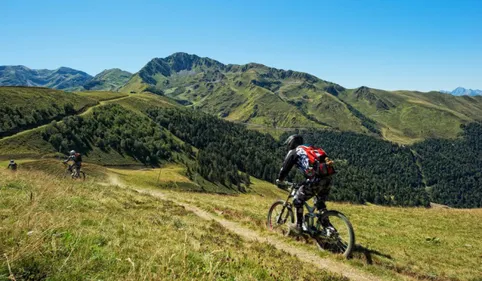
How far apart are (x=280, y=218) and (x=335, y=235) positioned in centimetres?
337

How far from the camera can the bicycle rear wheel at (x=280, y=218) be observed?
13627 millimetres

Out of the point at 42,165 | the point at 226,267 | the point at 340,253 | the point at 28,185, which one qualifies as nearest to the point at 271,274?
the point at 226,267

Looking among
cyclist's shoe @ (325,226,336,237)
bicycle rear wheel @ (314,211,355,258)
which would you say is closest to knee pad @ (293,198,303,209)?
bicycle rear wheel @ (314,211,355,258)

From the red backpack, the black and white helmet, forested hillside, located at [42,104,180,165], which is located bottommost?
forested hillside, located at [42,104,180,165]

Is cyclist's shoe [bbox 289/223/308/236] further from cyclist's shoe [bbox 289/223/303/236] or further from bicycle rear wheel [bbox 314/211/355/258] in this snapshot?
bicycle rear wheel [bbox 314/211/355/258]

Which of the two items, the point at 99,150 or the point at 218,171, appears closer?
the point at 99,150

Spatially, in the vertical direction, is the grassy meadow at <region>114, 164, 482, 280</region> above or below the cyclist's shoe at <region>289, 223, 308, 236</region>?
below

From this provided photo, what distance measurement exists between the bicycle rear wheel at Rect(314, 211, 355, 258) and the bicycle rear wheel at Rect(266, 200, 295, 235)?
169 cm

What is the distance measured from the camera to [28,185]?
14.0 meters

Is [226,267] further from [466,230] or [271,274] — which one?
[466,230]

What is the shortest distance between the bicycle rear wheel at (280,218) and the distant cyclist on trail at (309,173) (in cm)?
72

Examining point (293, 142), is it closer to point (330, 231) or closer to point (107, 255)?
point (330, 231)

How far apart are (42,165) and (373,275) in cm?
5122

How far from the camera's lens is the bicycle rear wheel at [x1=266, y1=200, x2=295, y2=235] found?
44.7ft
